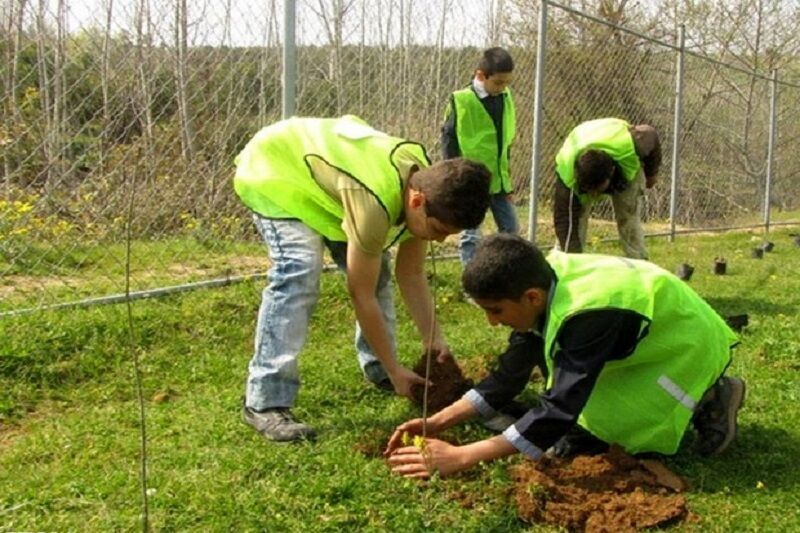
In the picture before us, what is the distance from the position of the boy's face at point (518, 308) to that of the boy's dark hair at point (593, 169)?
2606 millimetres

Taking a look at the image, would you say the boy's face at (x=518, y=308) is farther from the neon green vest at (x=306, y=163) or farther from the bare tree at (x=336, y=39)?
the bare tree at (x=336, y=39)

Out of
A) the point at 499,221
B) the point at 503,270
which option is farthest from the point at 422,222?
the point at 499,221

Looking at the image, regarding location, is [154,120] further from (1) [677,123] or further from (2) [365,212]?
(1) [677,123]

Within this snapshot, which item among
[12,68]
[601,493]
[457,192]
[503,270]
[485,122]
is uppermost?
[12,68]

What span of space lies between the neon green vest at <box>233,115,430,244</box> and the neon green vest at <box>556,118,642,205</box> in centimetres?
240

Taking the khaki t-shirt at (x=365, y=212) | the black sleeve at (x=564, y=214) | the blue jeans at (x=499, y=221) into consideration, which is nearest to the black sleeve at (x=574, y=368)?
the khaki t-shirt at (x=365, y=212)

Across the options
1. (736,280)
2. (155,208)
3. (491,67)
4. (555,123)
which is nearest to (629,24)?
(555,123)

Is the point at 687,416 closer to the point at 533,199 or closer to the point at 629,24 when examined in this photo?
the point at 533,199

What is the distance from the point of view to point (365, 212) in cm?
303

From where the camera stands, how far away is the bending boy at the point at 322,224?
3.04 metres

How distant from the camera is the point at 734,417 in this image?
10.8ft

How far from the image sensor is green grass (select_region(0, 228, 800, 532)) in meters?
2.77

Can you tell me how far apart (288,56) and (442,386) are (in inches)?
94.7

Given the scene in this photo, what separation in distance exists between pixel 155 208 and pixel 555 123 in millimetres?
5453
